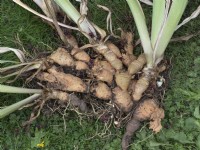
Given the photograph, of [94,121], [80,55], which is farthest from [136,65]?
[94,121]

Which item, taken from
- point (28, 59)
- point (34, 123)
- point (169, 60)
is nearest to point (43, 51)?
point (28, 59)

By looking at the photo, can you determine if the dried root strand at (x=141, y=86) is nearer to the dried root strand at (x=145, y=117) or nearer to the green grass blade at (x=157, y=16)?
the dried root strand at (x=145, y=117)

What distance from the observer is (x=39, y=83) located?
2.22 m

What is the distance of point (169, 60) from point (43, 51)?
2.33ft

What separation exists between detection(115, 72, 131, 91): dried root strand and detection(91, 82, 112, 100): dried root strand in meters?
0.07

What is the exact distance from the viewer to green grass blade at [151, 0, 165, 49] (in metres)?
2.03

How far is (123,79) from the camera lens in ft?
7.14

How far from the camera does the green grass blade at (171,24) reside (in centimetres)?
201

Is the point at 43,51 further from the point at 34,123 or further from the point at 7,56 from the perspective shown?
the point at 34,123

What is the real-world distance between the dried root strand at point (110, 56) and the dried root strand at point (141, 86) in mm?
128

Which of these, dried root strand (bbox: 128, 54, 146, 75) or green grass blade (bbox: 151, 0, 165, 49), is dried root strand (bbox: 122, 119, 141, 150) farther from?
green grass blade (bbox: 151, 0, 165, 49)

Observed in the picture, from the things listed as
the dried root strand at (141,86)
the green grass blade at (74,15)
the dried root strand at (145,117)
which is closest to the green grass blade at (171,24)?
the dried root strand at (141,86)

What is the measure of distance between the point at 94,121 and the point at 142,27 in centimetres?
60

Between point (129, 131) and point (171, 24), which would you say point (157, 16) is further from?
point (129, 131)
